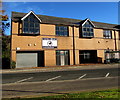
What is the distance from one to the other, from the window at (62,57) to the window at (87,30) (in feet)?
18.6

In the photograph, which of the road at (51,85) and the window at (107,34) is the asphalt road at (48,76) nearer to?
the road at (51,85)

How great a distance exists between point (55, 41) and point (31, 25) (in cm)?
538

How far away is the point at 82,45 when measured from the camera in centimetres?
2534

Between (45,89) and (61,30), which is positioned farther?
(61,30)

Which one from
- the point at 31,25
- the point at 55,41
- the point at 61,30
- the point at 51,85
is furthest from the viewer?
the point at 61,30

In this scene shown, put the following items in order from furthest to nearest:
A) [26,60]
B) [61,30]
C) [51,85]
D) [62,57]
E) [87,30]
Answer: [87,30] < [61,30] < [62,57] < [26,60] < [51,85]

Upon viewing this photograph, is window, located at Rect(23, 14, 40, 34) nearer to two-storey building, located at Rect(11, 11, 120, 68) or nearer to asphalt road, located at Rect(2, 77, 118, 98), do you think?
two-storey building, located at Rect(11, 11, 120, 68)

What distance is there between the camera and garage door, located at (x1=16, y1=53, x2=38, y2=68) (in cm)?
2102

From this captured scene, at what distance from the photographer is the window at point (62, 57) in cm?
2343

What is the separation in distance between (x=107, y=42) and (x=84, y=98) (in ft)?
84.7

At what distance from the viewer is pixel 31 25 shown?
71.6ft

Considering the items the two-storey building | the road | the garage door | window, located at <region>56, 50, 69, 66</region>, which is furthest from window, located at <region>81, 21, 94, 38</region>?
the road

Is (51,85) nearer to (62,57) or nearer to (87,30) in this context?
(62,57)

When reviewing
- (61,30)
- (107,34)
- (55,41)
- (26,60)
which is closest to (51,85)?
(26,60)
